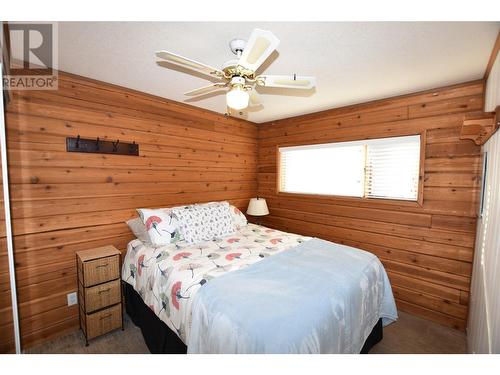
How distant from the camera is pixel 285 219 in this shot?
3.49m

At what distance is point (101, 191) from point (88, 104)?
2.65ft

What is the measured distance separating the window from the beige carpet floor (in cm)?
125

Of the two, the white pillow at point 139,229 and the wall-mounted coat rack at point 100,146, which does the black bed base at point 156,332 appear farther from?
the wall-mounted coat rack at point 100,146

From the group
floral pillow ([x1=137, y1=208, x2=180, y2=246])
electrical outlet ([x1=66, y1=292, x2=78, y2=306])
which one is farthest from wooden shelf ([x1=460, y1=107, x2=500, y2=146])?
electrical outlet ([x1=66, y1=292, x2=78, y2=306])

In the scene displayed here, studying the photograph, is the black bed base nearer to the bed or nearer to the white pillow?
the bed

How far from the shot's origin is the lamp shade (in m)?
3.40

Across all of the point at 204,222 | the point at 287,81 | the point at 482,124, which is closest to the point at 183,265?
the point at 204,222

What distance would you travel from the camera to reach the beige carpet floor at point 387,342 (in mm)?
1863

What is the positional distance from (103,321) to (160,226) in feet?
2.93

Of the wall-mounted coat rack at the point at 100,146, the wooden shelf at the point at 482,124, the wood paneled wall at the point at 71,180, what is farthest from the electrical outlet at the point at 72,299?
the wooden shelf at the point at 482,124

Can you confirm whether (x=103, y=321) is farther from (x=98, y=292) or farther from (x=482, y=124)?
(x=482, y=124)
